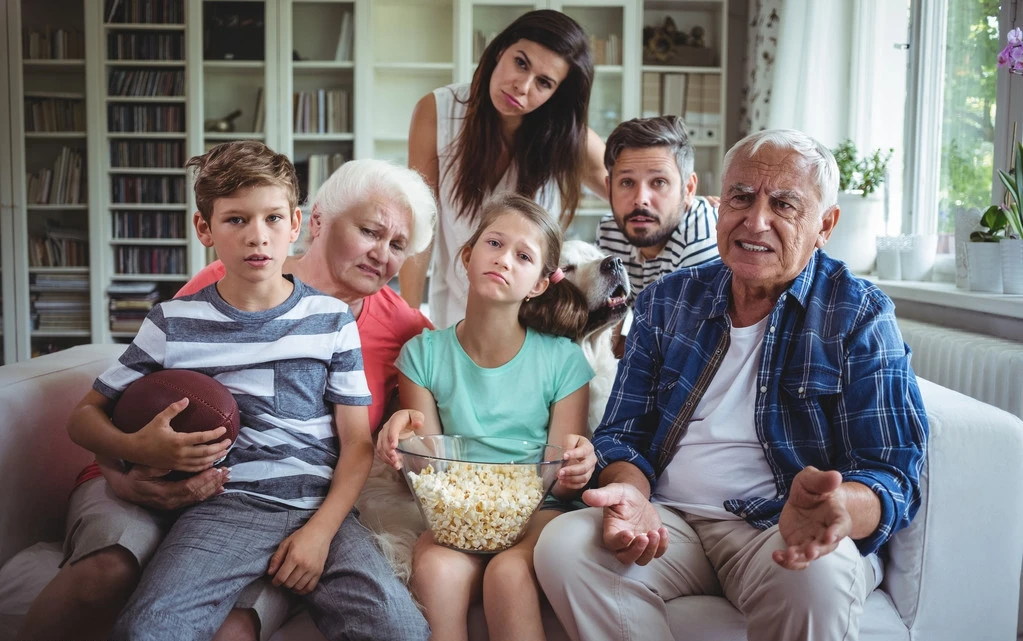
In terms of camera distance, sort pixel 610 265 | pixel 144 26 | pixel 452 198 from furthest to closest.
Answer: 1. pixel 144 26
2. pixel 452 198
3. pixel 610 265

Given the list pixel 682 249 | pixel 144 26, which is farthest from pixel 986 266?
pixel 144 26

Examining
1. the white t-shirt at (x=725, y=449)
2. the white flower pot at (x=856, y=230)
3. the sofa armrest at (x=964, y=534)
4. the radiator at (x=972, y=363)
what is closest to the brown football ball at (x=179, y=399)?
the white t-shirt at (x=725, y=449)

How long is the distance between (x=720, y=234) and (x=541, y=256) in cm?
35

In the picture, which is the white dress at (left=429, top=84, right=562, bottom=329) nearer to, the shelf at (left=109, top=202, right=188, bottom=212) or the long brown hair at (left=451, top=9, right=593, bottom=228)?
the long brown hair at (left=451, top=9, right=593, bottom=228)

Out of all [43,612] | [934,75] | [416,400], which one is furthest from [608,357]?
[934,75]

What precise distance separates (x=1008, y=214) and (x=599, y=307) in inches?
46.6

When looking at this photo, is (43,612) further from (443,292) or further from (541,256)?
(443,292)

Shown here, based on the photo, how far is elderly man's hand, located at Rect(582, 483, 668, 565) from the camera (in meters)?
1.26

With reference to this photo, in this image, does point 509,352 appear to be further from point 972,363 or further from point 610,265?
point 972,363

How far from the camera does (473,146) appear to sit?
2.35 metres

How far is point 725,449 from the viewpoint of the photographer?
147 cm

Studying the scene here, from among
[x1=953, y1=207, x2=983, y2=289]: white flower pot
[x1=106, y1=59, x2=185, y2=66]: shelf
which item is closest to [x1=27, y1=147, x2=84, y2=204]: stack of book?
[x1=106, y1=59, x2=185, y2=66]: shelf

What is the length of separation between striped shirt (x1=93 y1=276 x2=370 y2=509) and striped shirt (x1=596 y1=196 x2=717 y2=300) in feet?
2.84

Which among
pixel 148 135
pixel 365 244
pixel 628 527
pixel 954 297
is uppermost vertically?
pixel 148 135
